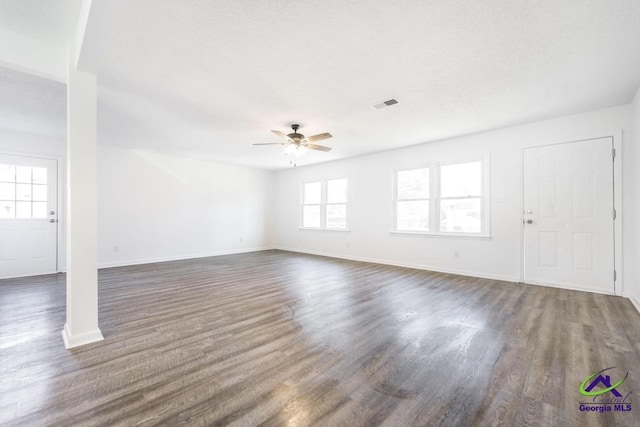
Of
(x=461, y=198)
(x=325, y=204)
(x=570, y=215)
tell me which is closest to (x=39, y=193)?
(x=325, y=204)

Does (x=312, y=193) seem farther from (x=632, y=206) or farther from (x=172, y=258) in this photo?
(x=632, y=206)

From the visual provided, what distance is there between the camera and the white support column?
228cm

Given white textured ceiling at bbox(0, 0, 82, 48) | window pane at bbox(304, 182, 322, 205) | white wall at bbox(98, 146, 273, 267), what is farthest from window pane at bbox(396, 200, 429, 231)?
white textured ceiling at bbox(0, 0, 82, 48)

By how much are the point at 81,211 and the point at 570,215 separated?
237 inches

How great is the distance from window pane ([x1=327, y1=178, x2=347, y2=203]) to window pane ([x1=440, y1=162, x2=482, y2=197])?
2.48m

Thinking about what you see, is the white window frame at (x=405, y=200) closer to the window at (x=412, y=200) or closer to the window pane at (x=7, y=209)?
the window at (x=412, y=200)

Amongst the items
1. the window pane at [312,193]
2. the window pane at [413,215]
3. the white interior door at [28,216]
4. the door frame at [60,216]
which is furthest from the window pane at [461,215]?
the white interior door at [28,216]

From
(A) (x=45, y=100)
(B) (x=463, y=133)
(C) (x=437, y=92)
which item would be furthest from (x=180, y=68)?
(B) (x=463, y=133)

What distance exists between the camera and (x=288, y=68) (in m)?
2.64

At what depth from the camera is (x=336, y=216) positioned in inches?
282

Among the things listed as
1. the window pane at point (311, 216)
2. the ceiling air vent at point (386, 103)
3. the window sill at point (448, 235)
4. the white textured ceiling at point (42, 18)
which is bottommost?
the window sill at point (448, 235)

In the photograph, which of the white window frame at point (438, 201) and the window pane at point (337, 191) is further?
the window pane at point (337, 191)

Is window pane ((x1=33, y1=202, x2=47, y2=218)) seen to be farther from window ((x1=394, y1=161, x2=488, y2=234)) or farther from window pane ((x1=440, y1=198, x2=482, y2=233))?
window pane ((x1=440, y1=198, x2=482, y2=233))

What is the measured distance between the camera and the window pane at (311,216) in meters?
7.67
